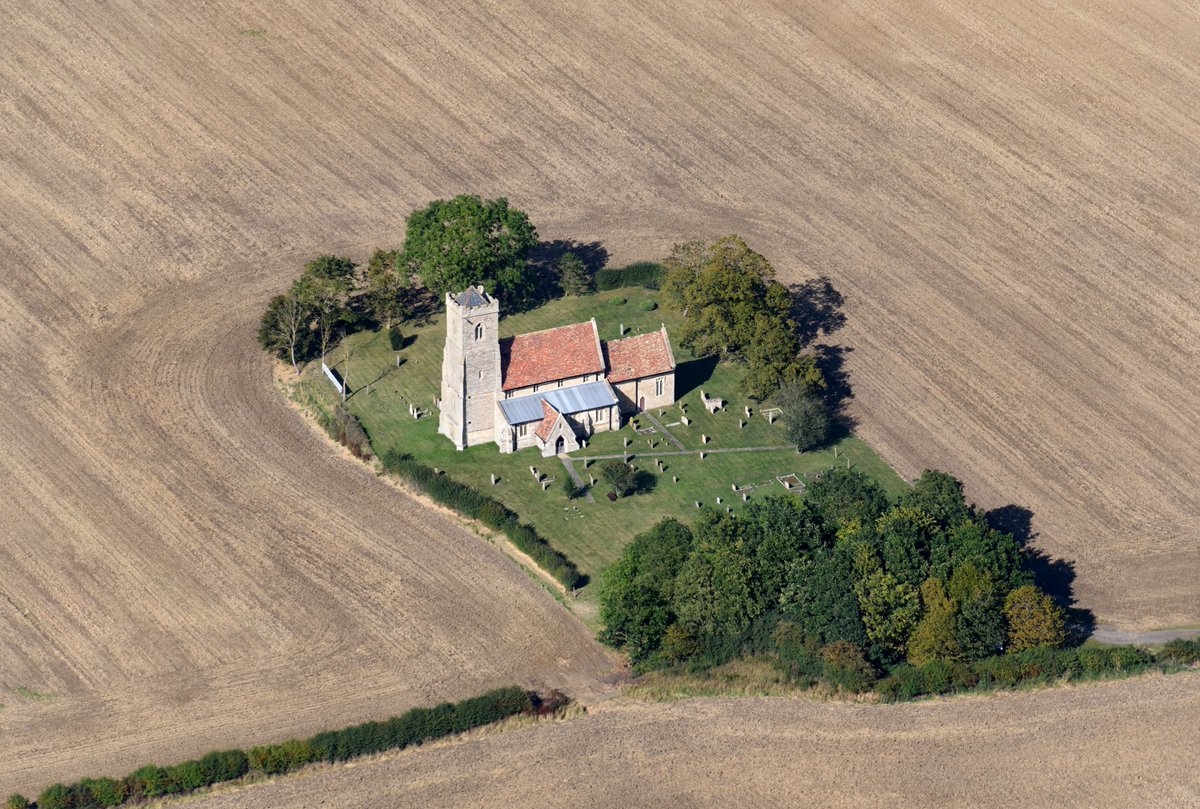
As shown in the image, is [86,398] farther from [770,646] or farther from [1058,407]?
[1058,407]

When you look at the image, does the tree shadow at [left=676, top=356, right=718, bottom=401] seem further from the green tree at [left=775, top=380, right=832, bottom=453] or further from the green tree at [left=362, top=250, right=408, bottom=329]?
the green tree at [left=362, top=250, right=408, bottom=329]

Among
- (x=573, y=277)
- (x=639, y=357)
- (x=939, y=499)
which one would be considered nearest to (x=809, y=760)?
(x=939, y=499)

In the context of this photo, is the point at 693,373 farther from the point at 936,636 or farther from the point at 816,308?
the point at 936,636

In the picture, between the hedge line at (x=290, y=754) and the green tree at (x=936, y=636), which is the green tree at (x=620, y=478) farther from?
the green tree at (x=936, y=636)

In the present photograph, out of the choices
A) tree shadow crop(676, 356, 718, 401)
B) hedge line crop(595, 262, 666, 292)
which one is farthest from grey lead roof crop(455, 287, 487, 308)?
hedge line crop(595, 262, 666, 292)

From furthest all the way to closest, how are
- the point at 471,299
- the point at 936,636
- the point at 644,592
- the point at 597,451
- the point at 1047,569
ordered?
the point at 597,451
the point at 471,299
the point at 1047,569
the point at 644,592
the point at 936,636

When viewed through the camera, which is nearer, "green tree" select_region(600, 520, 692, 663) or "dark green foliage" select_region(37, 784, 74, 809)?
"dark green foliage" select_region(37, 784, 74, 809)

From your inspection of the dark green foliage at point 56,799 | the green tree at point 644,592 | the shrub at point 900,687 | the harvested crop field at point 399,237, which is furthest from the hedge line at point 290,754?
the shrub at point 900,687
